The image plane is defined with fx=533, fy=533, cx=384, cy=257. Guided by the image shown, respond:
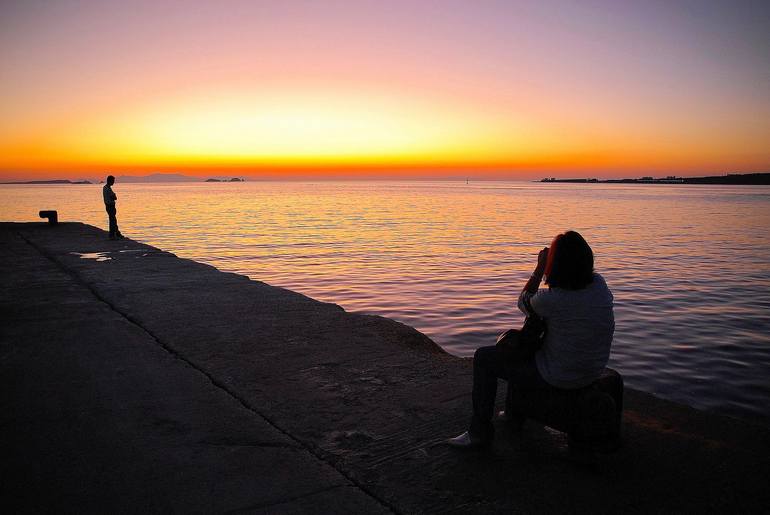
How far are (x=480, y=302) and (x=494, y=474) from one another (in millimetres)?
8601

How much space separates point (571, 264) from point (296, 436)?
2.14 meters

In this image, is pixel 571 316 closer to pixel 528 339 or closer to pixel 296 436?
pixel 528 339

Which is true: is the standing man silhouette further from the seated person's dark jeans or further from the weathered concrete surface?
the seated person's dark jeans

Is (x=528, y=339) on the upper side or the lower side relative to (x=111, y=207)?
lower

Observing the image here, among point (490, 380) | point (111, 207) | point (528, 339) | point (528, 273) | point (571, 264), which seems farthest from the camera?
point (111, 207)

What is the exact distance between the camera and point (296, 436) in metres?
3.65

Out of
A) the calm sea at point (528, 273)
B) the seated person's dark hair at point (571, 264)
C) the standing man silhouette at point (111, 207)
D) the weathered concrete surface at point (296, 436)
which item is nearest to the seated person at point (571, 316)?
the seated person's dark hair at point (571, 264)

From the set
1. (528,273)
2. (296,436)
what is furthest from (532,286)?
(528,273)

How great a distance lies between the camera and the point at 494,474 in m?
3.19

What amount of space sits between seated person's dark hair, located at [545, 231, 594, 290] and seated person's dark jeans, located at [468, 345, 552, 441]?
1.95ft

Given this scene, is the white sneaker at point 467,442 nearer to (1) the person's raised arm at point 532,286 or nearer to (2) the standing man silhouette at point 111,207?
(1) the person's raised arm at point 532,286

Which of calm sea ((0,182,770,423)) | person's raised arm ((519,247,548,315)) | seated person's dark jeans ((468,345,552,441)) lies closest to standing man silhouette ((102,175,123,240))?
calm sea ((0,182,770,423))

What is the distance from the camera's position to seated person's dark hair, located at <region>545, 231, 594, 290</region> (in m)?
3.20

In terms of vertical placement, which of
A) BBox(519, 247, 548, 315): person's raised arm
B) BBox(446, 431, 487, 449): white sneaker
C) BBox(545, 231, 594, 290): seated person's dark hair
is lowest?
BBox(446, 431, 487, 449): white sneaker
